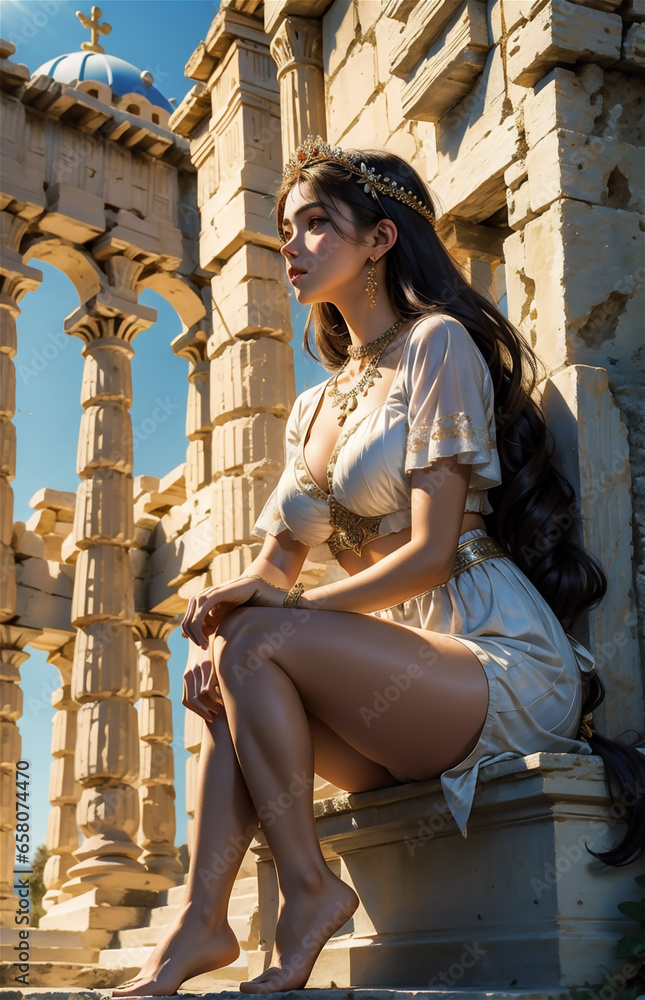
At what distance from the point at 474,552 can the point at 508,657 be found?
305 millimetres

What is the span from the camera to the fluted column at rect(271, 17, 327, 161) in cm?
517

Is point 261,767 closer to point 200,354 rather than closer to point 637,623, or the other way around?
point 637,623

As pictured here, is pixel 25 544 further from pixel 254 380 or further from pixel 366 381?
pixel 366 381

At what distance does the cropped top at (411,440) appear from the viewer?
8.32ft

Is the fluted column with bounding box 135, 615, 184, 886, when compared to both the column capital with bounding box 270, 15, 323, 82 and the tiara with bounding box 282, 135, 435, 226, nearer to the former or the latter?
the column capital with bounding box 270, 15, 323, 82

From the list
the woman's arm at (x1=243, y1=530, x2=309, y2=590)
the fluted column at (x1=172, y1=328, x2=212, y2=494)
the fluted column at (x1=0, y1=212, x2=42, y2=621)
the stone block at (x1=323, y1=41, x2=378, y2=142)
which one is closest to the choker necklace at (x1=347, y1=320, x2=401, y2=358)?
the woman's arm at (x1=243, y1=530, x2=309, y2=590)

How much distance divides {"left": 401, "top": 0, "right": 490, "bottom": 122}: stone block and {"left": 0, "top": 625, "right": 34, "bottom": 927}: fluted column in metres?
8.98

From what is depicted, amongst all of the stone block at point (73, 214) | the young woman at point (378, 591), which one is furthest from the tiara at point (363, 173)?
the stone block at point (73, 214)

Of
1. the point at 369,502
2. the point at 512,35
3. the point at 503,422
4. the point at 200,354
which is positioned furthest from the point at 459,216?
the point at 200,354

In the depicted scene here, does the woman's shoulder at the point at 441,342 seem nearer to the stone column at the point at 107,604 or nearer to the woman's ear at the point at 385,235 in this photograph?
the woman's ear at the point at 385,235

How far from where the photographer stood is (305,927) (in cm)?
218

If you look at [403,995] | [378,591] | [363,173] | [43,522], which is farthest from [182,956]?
[43,522]

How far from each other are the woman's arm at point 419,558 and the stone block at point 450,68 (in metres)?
1.57

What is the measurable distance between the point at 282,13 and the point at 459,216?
2.12 metres
